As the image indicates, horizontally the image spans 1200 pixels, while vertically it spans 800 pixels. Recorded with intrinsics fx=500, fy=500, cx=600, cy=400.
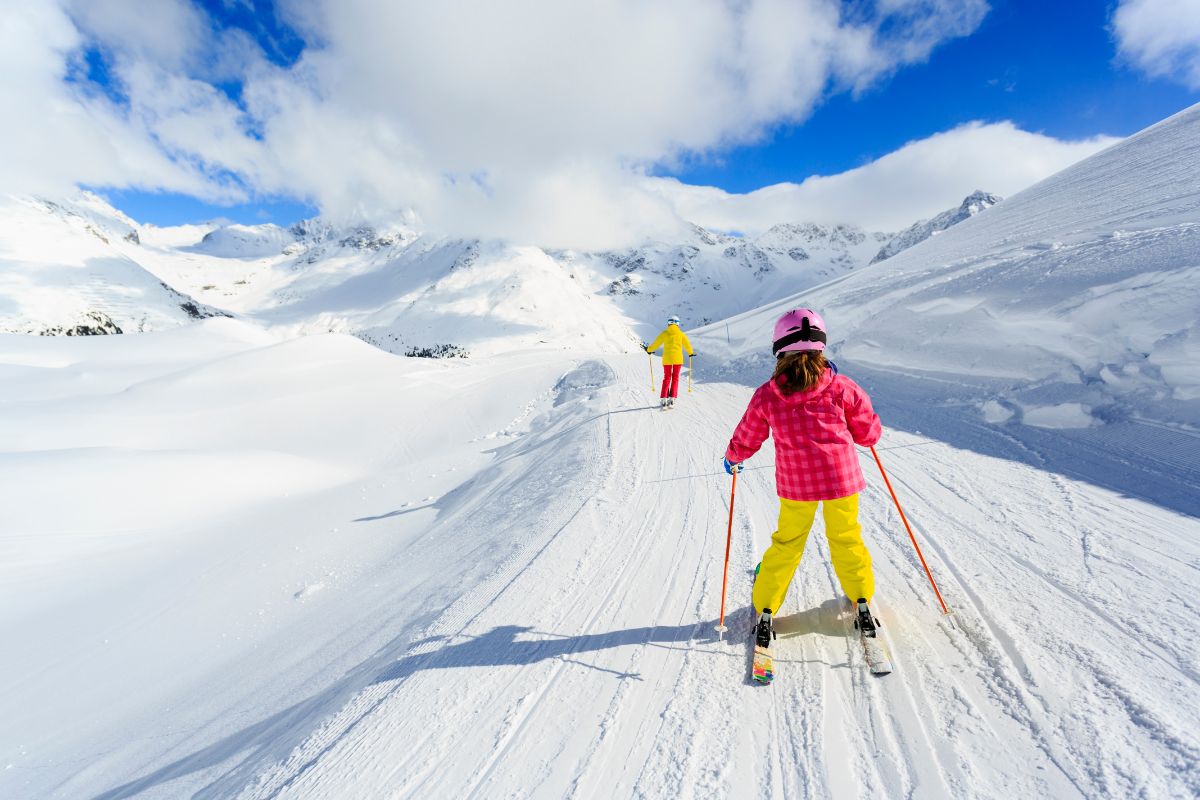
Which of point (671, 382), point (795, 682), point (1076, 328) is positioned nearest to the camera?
point (795, 682)

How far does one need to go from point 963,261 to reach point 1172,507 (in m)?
9.48

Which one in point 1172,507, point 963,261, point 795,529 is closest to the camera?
point 795,529

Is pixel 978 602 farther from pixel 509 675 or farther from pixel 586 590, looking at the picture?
pixel 509 675

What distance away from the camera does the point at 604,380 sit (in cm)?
1684

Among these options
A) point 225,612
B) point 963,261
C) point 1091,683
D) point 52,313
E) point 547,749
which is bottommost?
point 225,612

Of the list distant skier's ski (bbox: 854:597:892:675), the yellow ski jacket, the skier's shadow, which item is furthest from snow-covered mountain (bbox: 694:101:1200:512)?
the skier's shadow

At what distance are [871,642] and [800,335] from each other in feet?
6.12

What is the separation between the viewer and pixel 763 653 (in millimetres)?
2896

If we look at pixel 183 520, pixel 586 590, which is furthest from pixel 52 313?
pixel 586 590

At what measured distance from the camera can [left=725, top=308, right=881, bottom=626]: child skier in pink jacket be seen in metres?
2.92

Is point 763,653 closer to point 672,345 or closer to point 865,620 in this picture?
point 865,620

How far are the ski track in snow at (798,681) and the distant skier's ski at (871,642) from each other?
0.19 ft

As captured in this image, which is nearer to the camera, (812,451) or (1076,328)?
(812,451)

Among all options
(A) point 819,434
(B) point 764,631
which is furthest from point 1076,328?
(B) point 764,631
